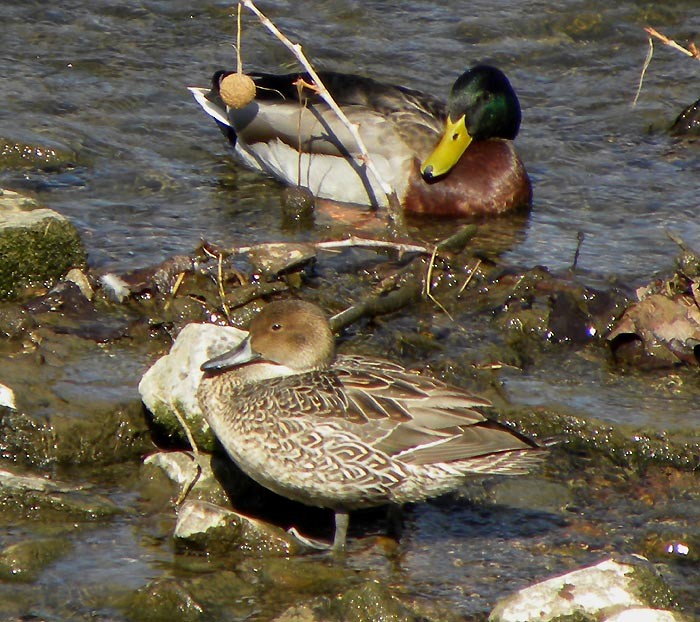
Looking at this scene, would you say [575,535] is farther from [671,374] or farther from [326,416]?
[671,374]

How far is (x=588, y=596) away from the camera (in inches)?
164

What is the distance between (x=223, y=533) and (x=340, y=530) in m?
0.42

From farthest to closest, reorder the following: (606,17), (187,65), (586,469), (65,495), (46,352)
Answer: (606,17)
(187,65)
(46,352)
(586,469)
(65,495)

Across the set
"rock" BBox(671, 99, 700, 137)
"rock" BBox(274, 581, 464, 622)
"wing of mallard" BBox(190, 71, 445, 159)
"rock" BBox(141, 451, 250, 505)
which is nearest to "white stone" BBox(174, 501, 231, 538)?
"rock" BBox(141, 451, 250, 505)

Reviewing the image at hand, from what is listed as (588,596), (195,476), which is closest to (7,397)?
(195,476)

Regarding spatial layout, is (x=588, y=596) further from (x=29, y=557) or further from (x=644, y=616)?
(x=29, y=557)

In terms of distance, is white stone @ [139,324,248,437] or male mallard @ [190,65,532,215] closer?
white stone @ [139,324,248,437]

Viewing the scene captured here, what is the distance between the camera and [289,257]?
6770 mm

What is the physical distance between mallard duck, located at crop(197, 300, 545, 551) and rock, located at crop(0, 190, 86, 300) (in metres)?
1.92

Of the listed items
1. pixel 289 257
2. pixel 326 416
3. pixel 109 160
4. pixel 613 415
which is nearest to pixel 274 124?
pixel 109 160

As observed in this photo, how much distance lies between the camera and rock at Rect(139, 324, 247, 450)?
16.8ft

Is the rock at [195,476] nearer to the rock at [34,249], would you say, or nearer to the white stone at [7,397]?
the white stone at [7,397]

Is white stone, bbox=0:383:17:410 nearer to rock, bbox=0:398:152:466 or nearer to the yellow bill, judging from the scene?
rock, bbox=0:398:152:466

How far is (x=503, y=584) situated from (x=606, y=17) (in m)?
8.12
